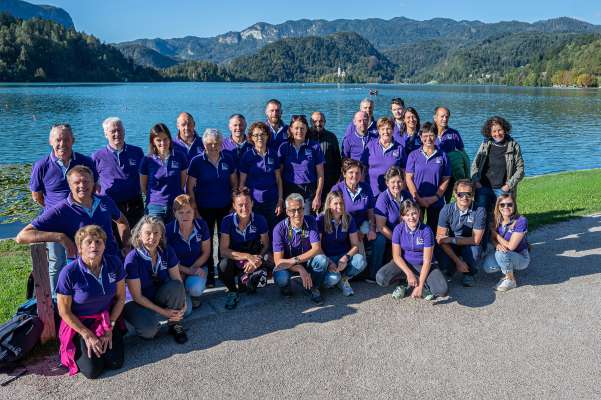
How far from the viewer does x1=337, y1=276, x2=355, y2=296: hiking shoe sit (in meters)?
6.23

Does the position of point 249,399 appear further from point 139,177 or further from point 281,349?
point 139,177

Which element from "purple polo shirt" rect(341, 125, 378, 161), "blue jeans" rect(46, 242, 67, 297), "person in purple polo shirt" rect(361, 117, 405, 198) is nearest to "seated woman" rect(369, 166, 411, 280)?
"person in purple polo shirt" rect(361, 117, 405, 198)

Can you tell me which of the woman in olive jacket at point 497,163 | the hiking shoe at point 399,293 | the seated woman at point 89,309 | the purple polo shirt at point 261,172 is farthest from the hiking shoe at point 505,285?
the seated woman at point 89,309

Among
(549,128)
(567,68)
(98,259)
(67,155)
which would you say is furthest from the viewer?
(567,68)

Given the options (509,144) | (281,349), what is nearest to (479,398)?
(281,349)

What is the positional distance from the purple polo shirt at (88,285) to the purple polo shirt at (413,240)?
3.46 metres

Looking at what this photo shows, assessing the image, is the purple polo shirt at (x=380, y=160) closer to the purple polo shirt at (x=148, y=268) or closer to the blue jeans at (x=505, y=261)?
the blue jeans at (x=505, y=261)

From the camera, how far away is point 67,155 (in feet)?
18.4

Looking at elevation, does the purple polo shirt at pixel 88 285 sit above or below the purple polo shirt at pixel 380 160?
below

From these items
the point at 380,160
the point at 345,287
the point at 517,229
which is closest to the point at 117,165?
the point at 345,287

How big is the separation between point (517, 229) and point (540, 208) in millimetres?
5223

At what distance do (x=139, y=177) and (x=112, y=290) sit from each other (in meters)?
2.24

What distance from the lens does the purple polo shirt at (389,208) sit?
6.78m

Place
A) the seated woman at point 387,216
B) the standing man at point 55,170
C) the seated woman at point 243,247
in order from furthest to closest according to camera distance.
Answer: the seated woman at point 387,216 → the seated woman at point 243,247 → the standing man at point 55,170
